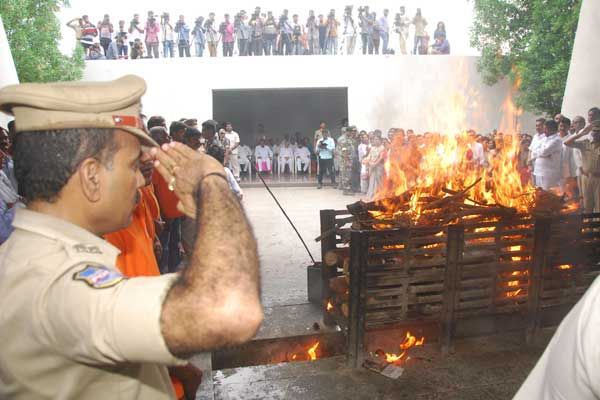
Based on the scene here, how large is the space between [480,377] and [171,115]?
53.6ft

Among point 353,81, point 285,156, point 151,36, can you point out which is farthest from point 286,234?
point 151,36

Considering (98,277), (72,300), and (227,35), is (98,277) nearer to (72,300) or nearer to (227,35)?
(72,300)

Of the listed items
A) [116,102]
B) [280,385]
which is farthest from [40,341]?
[280,385]

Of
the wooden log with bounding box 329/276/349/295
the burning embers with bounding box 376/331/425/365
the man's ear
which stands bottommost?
the burning embers with bounding box 376/331/425/365

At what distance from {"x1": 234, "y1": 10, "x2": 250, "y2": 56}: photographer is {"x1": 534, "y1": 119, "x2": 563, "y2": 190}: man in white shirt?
1383 cm

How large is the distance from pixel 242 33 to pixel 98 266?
2010cm

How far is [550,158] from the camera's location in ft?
30.9

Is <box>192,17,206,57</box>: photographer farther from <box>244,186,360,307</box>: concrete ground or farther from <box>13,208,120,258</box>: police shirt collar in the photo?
<box>13,208,120,258</box>: police shirt collar

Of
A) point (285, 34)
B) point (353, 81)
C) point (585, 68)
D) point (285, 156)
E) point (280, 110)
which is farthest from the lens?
point (280, 110)

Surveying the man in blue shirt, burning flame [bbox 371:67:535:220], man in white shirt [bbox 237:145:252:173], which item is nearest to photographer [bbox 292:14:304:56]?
man in white shirt [bbox 237:145:252:173]

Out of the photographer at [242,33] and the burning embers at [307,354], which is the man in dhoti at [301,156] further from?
the burning embers at [307,354]

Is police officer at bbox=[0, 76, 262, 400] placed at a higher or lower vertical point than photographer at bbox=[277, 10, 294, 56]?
lower

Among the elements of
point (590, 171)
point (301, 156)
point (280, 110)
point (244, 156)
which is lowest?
point (301, 156)

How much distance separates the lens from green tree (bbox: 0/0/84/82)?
1662 cm
